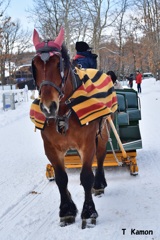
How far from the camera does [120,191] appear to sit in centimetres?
479

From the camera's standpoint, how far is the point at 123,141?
6.00 meters

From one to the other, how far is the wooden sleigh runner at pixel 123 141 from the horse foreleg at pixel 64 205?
1442 mm

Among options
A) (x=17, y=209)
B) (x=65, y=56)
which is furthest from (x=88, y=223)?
(x=65, y=56)

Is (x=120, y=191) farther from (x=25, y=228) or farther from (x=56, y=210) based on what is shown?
(x=25, y=228)

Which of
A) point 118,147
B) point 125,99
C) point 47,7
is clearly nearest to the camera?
point 118,147

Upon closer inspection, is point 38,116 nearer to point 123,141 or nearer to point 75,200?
point 75,200

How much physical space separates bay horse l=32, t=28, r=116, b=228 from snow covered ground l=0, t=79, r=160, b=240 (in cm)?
25

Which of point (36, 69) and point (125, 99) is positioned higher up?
point (36, 69)

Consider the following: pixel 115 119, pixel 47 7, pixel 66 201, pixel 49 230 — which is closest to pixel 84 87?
pixel 66 201

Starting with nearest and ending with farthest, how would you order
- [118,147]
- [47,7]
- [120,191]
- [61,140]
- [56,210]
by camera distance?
[61,140], [56,210], [120,191], [118,147], [47,7]

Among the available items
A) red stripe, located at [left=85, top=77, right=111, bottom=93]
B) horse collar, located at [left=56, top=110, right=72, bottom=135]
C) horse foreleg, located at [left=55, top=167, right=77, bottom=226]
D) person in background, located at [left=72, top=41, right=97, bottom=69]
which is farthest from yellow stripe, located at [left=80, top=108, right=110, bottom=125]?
person in background, located at [left=72, top=41, right=97, bottom=69]

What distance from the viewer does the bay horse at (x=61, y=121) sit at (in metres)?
3.10

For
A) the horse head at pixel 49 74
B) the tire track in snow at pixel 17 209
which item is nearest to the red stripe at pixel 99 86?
the horse head at pixel 49 74

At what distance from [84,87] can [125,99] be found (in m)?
2.67
